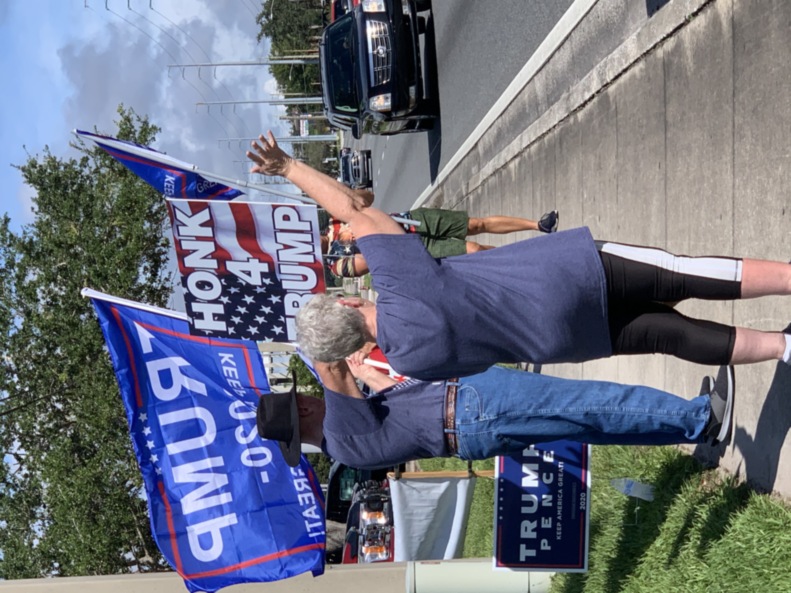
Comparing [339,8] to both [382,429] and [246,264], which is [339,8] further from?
[382,429]

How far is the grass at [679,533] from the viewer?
3.74 meters

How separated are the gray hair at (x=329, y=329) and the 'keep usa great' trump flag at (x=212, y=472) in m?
2.20

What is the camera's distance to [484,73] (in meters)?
11.5

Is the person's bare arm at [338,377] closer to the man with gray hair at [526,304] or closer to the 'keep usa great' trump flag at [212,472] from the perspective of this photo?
the man with gray hair at [526,304]

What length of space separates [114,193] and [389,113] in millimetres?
7540

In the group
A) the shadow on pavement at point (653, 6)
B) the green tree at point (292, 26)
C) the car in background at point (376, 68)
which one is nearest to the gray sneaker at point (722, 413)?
the shadow on pavement at point (653, 6)

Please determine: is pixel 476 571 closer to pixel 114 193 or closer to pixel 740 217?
pixel 740 217

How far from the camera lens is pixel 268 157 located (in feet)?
13.0

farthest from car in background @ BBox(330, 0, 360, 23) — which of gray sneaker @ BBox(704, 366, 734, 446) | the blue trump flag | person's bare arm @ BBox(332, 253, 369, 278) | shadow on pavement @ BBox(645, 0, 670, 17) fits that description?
gray sneaker @ BBox(704, 366, 734, 446)

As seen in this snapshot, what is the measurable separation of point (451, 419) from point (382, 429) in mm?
352

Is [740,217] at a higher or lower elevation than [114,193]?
lower

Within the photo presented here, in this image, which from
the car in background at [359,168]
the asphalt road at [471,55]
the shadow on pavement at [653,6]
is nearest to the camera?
the shadow on pavement at [653,6]

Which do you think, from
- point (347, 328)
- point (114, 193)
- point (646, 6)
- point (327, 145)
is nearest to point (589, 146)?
point (646, 6)

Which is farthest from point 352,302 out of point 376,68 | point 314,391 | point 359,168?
point 359,168
